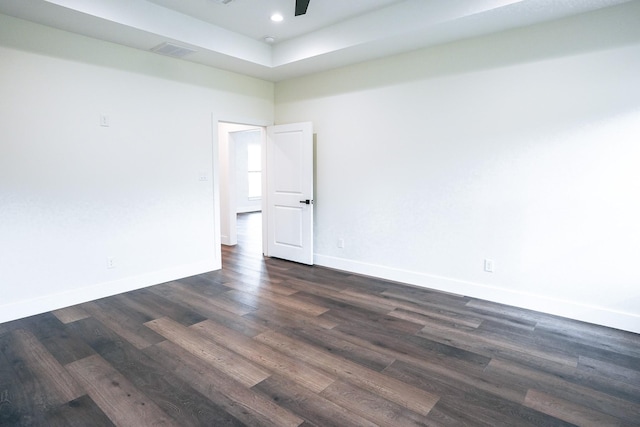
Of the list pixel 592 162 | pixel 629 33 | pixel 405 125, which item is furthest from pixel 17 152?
pixel 629 33

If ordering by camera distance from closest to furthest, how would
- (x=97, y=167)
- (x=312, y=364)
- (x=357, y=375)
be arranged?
(x=357, y=375)
(x=312, y=364)
(x=97, y=167)

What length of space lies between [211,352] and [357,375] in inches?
43.1

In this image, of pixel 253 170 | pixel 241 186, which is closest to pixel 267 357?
pixel 241 186

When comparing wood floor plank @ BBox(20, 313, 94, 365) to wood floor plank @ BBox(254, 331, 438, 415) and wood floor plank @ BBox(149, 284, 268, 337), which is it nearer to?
wood floor plank @ BBox(149, 284, 268, 337)

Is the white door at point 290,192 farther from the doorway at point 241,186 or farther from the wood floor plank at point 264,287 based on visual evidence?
the wood floor plank at point 264,287

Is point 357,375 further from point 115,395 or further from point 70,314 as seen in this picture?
point 70,314

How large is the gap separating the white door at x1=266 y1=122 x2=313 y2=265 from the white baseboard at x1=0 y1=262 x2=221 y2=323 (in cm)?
117

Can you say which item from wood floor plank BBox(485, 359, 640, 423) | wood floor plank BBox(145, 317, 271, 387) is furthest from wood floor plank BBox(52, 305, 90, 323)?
wood floor plank BBox(485, 359, 640, 423)

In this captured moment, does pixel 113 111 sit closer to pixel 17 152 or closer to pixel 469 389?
pixel 17 152

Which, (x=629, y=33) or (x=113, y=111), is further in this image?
(x=113, y=111)

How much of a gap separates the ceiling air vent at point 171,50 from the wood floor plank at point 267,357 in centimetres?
286

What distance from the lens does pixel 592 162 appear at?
10.2 feet

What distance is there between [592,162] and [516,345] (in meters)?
1.73

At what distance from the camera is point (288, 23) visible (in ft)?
12.8
